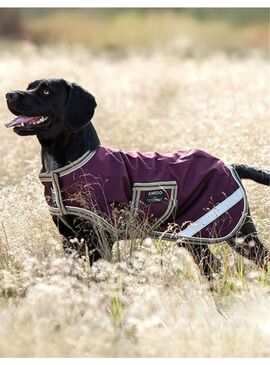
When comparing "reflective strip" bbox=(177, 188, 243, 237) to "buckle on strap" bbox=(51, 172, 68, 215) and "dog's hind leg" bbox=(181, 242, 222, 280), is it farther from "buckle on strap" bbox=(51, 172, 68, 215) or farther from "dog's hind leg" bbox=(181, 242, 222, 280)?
"buckle on strap" bbox=(51, 172, 68, 215)

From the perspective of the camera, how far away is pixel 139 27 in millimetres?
25891

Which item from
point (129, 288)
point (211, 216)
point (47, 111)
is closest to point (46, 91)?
point (47, 111)

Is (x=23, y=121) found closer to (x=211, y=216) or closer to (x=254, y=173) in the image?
(x=211, y=216)

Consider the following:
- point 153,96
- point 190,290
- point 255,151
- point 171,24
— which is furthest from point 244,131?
point 171,24

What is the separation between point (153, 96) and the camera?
36.8ft

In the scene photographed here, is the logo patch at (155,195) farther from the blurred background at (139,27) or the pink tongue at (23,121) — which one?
the blurred background at (139,27)

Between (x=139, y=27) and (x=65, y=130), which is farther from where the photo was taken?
(x=139, y=27)

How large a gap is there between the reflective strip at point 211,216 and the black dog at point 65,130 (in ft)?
0.44

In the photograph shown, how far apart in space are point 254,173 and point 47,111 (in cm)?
127

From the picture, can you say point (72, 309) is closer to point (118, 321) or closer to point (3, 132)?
point (118, 321)

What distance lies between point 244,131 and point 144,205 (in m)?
2.57

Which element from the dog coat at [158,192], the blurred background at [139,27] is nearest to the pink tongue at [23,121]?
the dog coat at [158,192]

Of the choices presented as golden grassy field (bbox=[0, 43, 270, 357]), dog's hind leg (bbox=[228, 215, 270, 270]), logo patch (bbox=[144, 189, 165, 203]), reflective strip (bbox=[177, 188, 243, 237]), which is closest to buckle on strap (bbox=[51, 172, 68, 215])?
golden grassy field (bbox=[0, 43, 270, 357])

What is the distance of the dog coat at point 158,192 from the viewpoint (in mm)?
4594
